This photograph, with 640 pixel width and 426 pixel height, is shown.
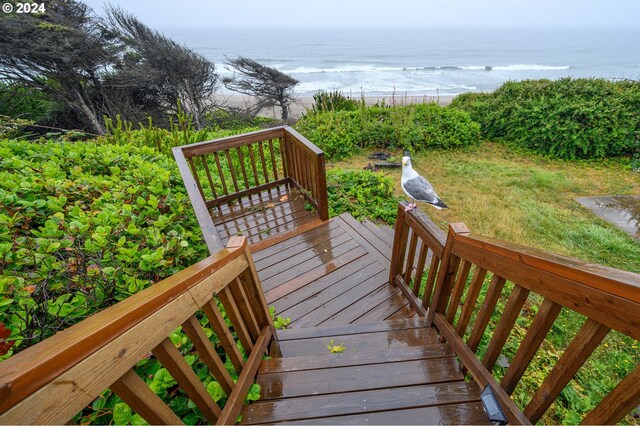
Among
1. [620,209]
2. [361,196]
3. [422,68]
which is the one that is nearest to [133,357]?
[361,196]

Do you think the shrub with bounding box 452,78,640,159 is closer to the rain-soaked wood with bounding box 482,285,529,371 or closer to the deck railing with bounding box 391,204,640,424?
the deck railing with bounding box 391,204,640,424

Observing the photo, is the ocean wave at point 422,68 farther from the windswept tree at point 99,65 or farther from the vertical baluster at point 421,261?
the vertical baluster at point 421,261

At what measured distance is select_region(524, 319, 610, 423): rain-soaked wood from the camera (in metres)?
0.87

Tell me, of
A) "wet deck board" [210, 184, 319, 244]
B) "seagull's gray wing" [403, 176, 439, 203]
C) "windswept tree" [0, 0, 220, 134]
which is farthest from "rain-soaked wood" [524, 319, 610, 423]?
"windswept tree" [0, 0, 220, 134]

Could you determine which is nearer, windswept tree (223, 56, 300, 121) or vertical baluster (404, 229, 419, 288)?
vertical baluster (404, 229, 419, 288)

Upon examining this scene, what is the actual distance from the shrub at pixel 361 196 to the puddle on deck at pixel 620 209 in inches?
133

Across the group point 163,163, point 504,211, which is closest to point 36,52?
point 163,163

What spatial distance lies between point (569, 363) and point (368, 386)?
90cm

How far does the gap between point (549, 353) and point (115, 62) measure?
53.3ft

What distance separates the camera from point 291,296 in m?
2.49

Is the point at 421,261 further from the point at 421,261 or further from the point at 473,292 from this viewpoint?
the point at 473,292

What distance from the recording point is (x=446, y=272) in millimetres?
1712

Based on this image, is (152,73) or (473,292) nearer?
(473,292)
